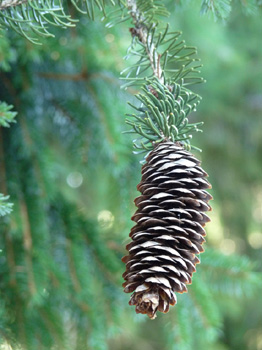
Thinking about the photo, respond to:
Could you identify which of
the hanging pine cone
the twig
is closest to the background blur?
the twig

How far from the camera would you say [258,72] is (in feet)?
6.79

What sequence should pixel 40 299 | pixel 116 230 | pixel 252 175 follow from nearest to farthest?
pixel 40 299 < pixel 116 230 < pixel 252 175

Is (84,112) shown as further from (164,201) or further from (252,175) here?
(252,175)

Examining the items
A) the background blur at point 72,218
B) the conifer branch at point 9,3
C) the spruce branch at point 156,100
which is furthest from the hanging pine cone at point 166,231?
the background blur at point 72,218

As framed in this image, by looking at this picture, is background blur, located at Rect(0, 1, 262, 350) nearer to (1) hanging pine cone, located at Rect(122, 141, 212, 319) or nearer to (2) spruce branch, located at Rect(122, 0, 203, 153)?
(2) spruce branch, located at Rect(122, 0, 203, 153)

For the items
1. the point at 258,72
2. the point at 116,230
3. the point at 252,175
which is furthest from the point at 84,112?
the point at 252,175

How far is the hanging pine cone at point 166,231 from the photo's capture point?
1.42 ft

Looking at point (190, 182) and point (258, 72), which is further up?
point (258, 72)

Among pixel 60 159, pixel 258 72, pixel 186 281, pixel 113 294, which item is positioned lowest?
pixel 186 281

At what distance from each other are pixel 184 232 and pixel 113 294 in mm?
576

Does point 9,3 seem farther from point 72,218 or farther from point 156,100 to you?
point 72,218

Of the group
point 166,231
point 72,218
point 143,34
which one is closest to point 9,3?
point 143,34

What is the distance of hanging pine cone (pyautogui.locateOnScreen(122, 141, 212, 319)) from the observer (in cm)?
43

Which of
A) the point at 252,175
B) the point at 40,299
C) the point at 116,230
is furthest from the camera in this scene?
the point at 252,175
